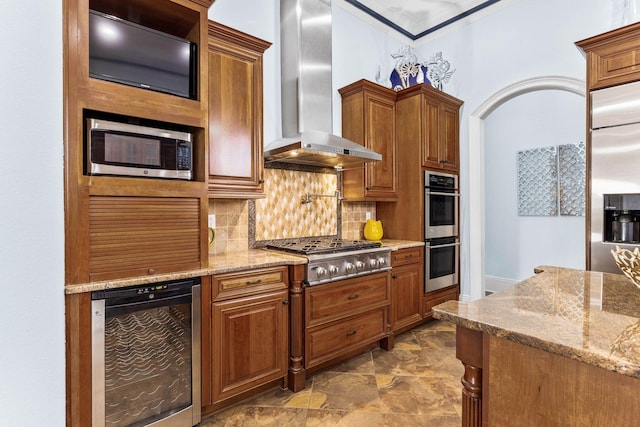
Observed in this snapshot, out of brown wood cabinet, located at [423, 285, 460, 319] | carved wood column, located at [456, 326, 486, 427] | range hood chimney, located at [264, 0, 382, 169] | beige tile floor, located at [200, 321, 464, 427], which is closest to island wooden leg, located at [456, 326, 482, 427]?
carved wood column, located at [456, 326, 486, 427]

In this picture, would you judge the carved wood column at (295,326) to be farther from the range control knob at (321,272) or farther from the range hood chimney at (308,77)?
the range hood chimney at (308,77)

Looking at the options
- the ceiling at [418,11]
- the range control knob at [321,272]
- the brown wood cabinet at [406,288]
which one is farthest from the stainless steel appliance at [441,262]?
the ceiling at [418,11]

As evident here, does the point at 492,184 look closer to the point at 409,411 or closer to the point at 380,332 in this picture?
the point at 380,332

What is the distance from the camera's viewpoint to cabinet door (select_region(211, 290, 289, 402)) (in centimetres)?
203

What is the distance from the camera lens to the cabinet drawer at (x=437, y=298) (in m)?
3.51

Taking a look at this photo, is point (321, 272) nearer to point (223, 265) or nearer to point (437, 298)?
point (223, 265)

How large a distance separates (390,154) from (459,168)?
1.06m

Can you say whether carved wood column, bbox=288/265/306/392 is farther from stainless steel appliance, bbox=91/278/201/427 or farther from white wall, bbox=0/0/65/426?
white wall, bbox=0/0/65/426

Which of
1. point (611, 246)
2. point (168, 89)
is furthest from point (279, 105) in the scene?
point (611, 246)

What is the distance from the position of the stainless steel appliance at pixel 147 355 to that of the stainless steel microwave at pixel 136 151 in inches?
25.0

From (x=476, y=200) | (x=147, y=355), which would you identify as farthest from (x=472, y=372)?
(x=476, y=200)

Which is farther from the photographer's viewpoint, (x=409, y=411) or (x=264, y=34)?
(x=264, y=34)

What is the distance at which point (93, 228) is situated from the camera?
166 cm

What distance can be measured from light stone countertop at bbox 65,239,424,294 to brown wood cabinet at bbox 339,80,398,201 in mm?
1259
